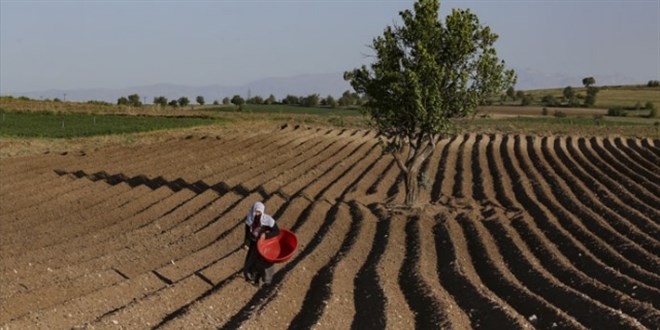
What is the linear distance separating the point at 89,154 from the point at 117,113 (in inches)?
1012

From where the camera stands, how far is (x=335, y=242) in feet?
49.4

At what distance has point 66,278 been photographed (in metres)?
11.8

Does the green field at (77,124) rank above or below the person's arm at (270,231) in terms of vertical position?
above

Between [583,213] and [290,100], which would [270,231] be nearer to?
[583,213]

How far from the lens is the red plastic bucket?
11.3 metres

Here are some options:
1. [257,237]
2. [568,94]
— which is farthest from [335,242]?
[568,94]

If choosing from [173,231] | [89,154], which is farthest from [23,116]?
[173,231]

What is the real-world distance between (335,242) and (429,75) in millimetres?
4789

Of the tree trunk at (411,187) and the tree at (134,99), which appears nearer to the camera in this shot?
the tree trunk at (411,187)

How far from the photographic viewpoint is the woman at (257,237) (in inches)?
434

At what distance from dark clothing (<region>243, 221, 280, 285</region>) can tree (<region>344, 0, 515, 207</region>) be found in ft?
23.2

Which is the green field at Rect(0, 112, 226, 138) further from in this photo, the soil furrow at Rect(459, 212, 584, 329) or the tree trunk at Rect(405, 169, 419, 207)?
the soil furrow at Rect(459, 212, 584, 329)

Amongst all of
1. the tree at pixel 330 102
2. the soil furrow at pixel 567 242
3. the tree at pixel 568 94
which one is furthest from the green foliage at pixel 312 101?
the soil furrow at pixel 567 242

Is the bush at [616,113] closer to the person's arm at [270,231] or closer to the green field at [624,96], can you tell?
the green field at [624,96]
